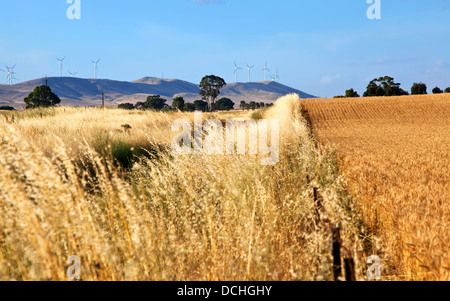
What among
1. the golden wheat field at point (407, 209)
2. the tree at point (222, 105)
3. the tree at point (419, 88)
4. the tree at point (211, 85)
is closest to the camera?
the golden wheat field at point (407, 209)

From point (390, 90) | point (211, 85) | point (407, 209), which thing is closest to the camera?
point (407, 209)

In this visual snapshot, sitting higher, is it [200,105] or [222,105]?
[222,105]

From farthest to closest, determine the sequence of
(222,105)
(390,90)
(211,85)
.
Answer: (222,105)
(211,85)
(390,90)

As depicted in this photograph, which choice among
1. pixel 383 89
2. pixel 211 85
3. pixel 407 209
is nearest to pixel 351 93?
pixel 383 89

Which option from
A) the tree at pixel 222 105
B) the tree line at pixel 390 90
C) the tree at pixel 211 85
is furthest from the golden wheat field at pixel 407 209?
the tree at pixel 222 105

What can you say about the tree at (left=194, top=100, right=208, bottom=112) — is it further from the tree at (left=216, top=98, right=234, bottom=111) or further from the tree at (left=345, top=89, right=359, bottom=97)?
the tree at (left=345, top=89, right=359, bottom=97)

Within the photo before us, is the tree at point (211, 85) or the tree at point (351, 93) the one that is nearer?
the tree at point (351, 93)

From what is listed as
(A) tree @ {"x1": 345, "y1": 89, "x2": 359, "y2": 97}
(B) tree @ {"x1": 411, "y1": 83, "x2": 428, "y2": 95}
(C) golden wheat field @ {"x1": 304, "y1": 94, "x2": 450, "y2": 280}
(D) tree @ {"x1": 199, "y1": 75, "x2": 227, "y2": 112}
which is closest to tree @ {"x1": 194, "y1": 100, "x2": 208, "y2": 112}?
(D) tree @ {"x1": 199, "y1": 75, "x2": 227, "y2": 112}

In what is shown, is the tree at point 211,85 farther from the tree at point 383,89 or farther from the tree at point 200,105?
the tree at point 383,89

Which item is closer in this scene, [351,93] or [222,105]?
[351,93]

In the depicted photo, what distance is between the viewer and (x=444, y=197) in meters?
3.79

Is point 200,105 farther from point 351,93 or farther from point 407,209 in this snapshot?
point 407,209

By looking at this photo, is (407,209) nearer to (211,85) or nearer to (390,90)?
(390,90)
